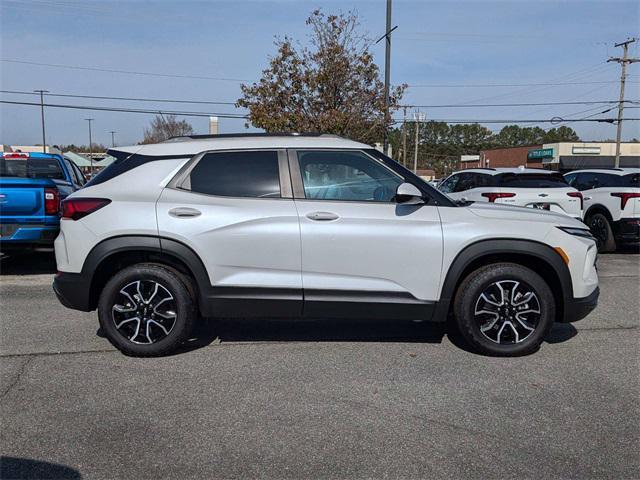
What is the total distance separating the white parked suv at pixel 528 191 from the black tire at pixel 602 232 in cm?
162

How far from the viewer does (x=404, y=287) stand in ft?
14.9

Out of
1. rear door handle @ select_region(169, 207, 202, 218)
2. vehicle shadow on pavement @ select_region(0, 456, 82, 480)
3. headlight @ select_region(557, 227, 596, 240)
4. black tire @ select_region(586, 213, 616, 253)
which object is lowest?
vehicle shadow on pavement @ select_region(0, 456, 82, 480)

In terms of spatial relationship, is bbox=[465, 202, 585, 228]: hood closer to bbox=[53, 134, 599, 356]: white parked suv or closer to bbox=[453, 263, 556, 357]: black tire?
bbox=[53, 134, 599, 356]: white parked suv

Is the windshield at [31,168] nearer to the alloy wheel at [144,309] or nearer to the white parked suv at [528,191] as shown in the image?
the alloy wheel at [144,309]

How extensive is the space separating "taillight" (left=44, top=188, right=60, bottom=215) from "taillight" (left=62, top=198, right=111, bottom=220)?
3531 millimetres

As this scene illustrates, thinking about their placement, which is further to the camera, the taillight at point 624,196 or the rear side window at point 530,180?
the taillight at point 624,196

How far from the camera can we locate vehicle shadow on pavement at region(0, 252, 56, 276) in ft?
28.7

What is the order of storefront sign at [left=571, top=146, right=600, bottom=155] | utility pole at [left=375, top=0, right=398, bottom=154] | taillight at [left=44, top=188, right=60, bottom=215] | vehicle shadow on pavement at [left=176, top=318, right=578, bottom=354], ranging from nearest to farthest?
1. vehicle shadow on pavement at [left=176, top=318, right=578, bottom=354]
2. taillight at [left=44, top=188, right=60, bottom=215]
3. utility pole at [left=375, top=0, right=398, bottom=154]
4. storefront sign at [left=571, top=146, right=600, bottom=155]

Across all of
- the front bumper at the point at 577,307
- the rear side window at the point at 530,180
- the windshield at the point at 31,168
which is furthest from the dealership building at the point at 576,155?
the front bumper at the point at 577,307

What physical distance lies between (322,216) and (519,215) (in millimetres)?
1678

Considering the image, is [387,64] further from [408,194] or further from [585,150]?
[585,150]

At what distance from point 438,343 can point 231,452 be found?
8.31 feet

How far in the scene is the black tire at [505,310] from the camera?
4.57 m

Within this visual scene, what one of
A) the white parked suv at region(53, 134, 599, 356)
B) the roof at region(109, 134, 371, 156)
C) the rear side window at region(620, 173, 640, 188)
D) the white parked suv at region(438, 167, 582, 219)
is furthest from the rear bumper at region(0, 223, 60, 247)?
the rear side window at region(620, 173, 640, 188)
